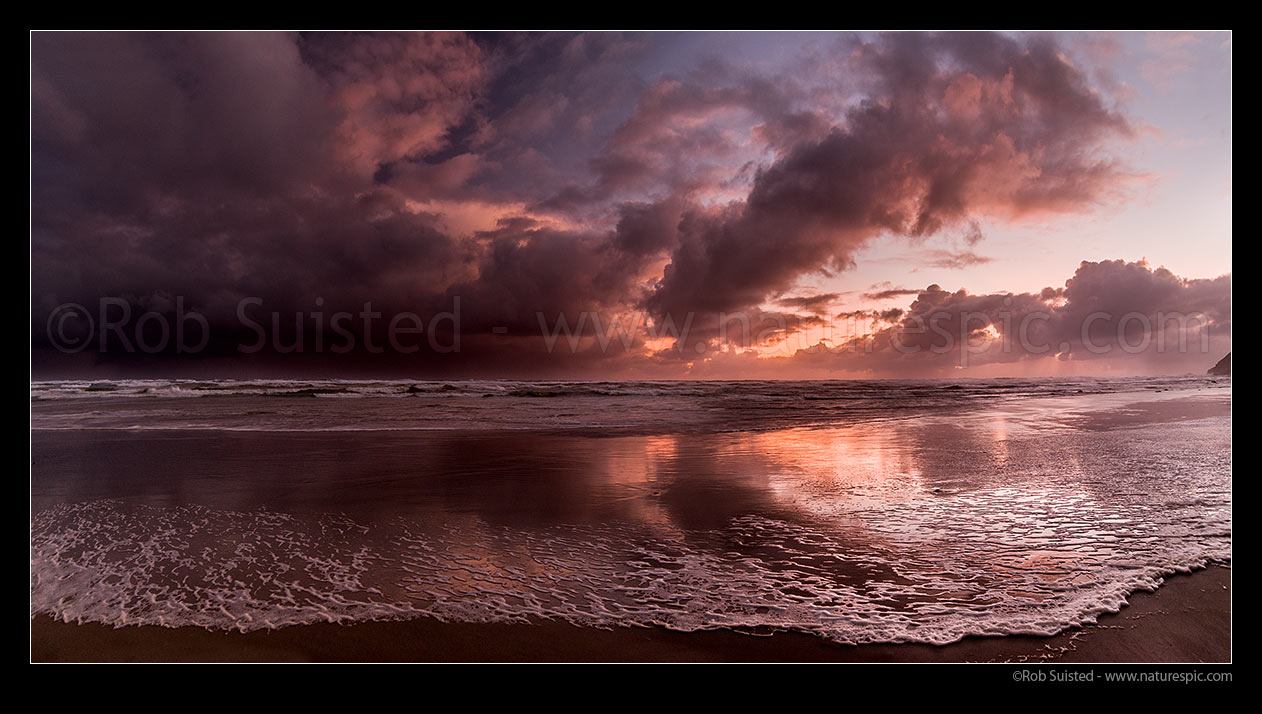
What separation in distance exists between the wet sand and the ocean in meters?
0.11

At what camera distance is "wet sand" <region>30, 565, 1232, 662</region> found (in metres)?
2.84

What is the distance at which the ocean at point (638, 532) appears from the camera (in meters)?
3.30

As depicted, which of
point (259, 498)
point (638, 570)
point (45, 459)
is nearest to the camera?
point (638, 570)

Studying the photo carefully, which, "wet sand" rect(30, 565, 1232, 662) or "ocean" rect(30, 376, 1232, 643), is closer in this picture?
"wet sand" rect(30, 565, 1232, 662)

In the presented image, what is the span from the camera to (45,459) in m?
8.80

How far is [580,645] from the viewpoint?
2.93 meters

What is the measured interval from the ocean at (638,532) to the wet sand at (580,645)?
0.11m
